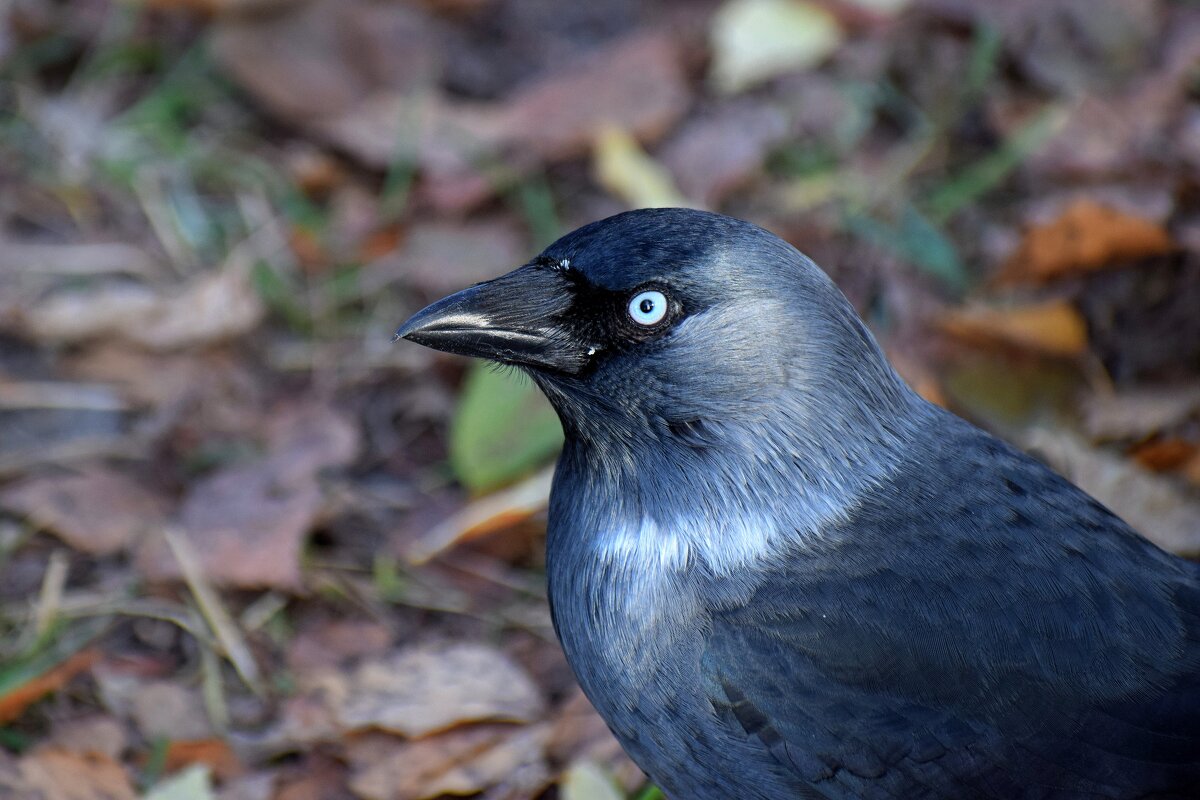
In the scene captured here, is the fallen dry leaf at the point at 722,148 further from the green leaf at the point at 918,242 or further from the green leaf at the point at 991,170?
the green leaf at the point at 991,170

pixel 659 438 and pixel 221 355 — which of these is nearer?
pixel 659 438

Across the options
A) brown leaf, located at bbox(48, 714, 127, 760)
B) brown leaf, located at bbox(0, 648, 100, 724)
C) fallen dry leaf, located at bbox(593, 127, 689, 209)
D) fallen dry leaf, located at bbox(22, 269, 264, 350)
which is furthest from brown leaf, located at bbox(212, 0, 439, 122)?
brown leaf, located at bbox(48, 714, 127, 760)

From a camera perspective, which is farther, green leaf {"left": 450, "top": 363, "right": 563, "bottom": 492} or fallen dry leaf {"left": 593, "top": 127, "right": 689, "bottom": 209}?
fallen dry leaf {"left": 593, "top": 127, "right": 689, "bottom": 209}

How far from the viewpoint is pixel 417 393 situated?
4777 mm

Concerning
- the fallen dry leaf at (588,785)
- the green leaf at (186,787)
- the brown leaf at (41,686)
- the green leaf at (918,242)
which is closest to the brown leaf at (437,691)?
the fallen dry leaf at (588,785)

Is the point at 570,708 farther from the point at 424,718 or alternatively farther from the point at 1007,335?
the point at 1007,335

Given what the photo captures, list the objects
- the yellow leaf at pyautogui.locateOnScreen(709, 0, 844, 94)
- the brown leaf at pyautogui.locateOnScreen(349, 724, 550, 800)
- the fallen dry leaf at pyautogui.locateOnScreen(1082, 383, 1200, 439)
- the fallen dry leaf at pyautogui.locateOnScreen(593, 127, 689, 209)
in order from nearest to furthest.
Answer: the brown leaf at pyautogui.locateOnScreen(349, 724, 550, 800) < the fallen dry leaf at pyautogui.locateOnScreen(1082, 383, 1200, 439) < the fallen dry leaf at pyautogui.locateOnScreen(593, 127, 689, 209) < the yellow leaf at pyautogui.locateOnScreen(709, 0, 844, 94)

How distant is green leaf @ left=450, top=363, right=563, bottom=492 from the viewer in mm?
4246

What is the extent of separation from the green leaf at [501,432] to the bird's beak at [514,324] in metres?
1.18

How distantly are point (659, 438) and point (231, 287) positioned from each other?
93.6 inches

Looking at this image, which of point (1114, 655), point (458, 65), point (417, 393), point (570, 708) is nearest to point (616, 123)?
point (458, 65)

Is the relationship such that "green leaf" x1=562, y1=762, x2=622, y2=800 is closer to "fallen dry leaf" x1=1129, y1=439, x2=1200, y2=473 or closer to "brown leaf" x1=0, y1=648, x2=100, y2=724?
"brown leaf" x1=0, y1=648, x2=100, y2=724

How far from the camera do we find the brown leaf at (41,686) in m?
3.51

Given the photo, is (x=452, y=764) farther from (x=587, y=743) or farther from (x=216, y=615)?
(x=216, y=615)
